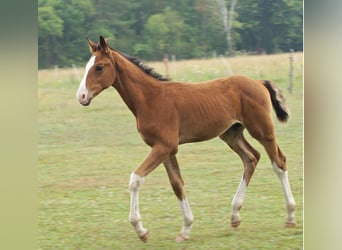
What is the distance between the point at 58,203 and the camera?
15.2 ft

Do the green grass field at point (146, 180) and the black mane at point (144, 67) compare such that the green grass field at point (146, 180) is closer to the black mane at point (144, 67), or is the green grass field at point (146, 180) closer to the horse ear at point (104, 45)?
the black mane at point (144, 67)

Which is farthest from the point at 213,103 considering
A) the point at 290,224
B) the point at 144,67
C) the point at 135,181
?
the point at 290,224

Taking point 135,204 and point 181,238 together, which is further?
point 181,238

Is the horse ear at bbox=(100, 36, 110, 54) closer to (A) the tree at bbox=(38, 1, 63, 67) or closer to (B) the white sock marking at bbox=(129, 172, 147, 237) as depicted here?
(A) the tree at bbox=(38, 1, 63, 67)

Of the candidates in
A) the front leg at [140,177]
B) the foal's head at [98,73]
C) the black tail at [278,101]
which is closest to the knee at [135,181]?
the front leg at [140,177]

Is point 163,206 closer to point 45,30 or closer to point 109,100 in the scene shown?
point 109,100

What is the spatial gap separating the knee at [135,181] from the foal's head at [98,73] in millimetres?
Answer: 592

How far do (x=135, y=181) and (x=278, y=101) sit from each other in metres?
1.14

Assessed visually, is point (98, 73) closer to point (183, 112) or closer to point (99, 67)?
point (99, 67)

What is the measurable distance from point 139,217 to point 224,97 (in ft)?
3.25

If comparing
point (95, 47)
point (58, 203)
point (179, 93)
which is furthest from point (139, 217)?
point (95, 47)

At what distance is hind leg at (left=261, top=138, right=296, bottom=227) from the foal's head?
1156 mm

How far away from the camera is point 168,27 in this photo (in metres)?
4.72

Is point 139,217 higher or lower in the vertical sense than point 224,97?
lower
